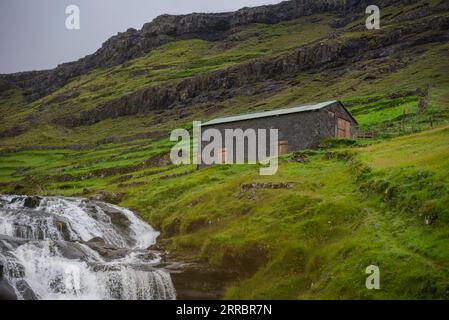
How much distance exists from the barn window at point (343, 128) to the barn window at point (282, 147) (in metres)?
9.19

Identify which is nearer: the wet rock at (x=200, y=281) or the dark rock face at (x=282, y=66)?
the wet rock at (x=200, y=281)

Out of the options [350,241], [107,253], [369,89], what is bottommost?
[107,253]

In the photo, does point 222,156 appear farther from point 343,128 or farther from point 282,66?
point 282,66

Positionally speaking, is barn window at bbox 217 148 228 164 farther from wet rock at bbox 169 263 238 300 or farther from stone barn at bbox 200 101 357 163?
wet rock at bbox 169 263 238 300

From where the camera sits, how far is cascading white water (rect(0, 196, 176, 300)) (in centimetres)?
3222

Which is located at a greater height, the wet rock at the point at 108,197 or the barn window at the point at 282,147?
the barn window at the point at 282,147

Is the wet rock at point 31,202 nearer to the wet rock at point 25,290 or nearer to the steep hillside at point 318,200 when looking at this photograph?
the steep hillside at point 318,200

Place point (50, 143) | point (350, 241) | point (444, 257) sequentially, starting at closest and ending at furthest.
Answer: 1. point (444, 257)
2. point (350, 241)
3. point (50, 143)

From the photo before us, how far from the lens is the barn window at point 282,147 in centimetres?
6494

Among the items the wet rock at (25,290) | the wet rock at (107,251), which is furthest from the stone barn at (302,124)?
the wet rock at (25,290)

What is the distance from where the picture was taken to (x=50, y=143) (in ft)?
529

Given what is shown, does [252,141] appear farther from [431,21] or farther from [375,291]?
[431,21]
